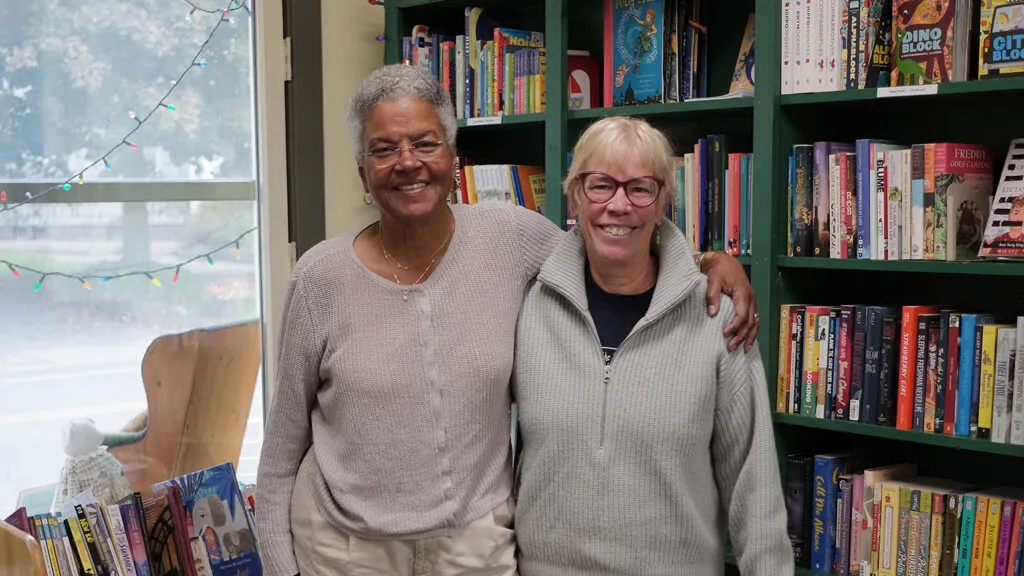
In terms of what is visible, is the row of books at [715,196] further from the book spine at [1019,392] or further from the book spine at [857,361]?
the book spine at [1019,392]

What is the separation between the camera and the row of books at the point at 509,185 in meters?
2.97

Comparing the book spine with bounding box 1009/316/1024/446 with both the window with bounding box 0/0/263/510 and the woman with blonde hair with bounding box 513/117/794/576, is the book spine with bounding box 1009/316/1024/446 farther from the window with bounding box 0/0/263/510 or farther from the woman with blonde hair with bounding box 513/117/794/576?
the window with bounding box 0/0/263/510

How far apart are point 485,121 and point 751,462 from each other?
162cm

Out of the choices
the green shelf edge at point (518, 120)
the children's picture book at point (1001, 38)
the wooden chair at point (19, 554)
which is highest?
→ the children's picture book at point (1001, 38)

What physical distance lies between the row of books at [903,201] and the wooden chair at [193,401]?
5.31ft

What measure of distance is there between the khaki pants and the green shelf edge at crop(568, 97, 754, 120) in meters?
1.18

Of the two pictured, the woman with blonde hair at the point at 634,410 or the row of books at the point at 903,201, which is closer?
the woman with blonde hair at the point at 634,410

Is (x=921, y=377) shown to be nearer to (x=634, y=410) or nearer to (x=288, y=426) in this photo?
(x=634, y=410)

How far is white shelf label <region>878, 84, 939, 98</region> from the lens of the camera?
2.08 m

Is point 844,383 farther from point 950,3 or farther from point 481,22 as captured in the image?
point 481,22

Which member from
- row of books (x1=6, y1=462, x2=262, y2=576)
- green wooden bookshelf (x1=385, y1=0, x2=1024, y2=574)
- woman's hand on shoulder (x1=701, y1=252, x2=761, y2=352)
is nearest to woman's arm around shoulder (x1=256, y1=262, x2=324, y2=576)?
woman's hand on shoulder (x1=701, y1=252, x2=761, y2=352)

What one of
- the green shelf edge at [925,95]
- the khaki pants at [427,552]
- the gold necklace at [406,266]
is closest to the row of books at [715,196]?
the green shelf edge at [925,95]

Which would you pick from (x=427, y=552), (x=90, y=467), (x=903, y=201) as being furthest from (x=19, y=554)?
(x=903, y=201)

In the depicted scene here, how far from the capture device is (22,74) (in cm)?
254
